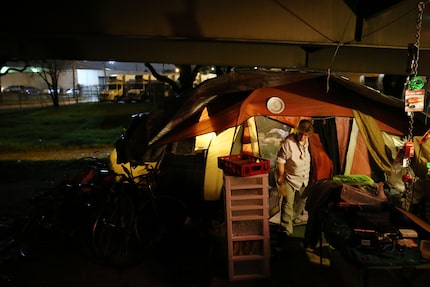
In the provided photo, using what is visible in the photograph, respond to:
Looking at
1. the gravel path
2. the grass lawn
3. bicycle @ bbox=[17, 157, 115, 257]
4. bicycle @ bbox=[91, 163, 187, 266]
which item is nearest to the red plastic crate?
bicycle @ bbox=[91, 163, 187, 266]

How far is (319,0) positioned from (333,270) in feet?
15.3

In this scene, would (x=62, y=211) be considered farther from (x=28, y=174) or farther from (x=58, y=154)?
(x=58, y=154)

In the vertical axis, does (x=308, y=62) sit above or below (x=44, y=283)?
above

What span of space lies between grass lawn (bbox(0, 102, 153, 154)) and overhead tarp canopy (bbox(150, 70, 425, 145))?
1070 centimetres

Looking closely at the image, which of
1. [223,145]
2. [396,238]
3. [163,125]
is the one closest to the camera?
[396,238]

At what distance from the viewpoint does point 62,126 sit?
2152 centimetres

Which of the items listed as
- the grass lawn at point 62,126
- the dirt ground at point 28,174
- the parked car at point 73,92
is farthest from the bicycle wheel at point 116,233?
the parked car at point 73,92

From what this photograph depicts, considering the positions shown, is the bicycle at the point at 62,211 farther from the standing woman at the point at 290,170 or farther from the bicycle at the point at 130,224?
the standing woman at the point at 290,170

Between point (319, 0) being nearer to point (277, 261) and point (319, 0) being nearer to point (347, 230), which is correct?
point (347, 230)

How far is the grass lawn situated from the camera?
16.8 meters

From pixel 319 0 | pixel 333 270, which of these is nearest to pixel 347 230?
pixel 333 270

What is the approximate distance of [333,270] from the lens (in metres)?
5.53

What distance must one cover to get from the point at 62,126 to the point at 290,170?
59.2ft

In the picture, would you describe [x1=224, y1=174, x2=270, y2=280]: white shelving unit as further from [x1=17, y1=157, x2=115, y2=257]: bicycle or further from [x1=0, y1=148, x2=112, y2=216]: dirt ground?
[x1=0, y1=148, x2=112, y2=216]: dirt ground
